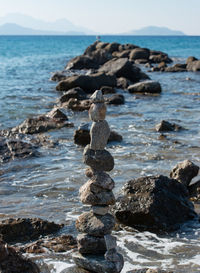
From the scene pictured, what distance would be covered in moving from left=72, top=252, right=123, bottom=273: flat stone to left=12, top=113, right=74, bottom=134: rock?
11.3 meters

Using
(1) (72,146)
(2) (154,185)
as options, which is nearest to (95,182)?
(2) (154,185)

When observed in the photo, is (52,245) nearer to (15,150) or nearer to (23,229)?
(23,229)

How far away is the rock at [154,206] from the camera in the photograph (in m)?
9.06


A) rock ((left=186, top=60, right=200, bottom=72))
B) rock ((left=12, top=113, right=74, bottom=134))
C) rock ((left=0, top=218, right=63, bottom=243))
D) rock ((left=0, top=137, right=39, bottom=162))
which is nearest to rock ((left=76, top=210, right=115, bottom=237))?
rock ((left=0, top=218, right=63, bottom=243))

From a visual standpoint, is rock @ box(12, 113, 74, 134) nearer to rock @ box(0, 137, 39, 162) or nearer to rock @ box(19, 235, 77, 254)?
rock @ box(0, 137, 39, 162)

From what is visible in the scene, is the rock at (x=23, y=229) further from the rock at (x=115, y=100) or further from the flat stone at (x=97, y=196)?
the rock at (x=115, y=100)

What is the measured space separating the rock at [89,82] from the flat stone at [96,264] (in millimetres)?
22208

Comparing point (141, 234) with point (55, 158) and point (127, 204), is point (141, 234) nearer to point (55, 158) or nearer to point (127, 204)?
point (127, 204)

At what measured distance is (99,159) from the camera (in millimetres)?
6840

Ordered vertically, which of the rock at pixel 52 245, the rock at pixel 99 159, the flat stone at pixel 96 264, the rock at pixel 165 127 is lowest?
the rock at pixel 52 245

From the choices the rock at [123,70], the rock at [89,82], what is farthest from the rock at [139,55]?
the rock at [89,82]

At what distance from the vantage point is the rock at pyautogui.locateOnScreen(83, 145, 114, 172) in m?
6.84

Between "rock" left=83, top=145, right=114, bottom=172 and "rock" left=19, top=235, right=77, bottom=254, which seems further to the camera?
"rock" left=19, top=235, right=77, bottom=254

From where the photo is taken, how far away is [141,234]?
8938mm
